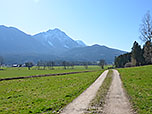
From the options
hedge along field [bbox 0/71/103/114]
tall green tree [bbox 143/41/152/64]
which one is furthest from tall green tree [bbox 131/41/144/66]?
hedge along field [bbox 0/71/103/114]

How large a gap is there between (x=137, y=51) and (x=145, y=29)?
156ft

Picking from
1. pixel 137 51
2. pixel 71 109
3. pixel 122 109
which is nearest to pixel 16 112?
pixel 71 109

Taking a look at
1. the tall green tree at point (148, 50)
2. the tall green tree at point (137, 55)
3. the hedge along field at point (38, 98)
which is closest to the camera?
the hedge along field at point (38, 98)

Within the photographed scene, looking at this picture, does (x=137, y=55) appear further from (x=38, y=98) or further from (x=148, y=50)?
(x=38, y=98)

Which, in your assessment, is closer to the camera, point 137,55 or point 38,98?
point 38,98

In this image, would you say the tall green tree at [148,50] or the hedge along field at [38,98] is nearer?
the hedge along field at [38,98]

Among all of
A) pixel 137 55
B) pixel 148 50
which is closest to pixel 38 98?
pixel 148 50

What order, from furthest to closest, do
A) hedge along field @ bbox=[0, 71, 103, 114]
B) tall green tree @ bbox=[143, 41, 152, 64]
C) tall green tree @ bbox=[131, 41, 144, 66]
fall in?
tall green tree @ bbox=[131, 41, 144, 66] → tall green tree @ bbox=[143, 41, 152, 64] → hedge along field @ bbox=[0, 71, 103, 114]

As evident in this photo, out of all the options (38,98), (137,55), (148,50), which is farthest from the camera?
(137,55)

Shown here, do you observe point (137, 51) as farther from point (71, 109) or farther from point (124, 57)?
point (71, 109)

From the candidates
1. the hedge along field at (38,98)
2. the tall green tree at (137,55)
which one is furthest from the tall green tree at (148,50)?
the hedge along field at (38,98)

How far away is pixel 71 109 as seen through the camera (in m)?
11.2

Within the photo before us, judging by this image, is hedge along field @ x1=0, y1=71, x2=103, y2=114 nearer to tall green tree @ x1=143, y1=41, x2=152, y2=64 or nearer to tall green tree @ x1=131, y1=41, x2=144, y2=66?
tall green tree @ x1=143, y1=41, x2=152, y2=64

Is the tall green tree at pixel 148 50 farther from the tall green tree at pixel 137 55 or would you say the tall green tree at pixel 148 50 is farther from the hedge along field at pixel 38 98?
the hedge along field at pixel 38 98
